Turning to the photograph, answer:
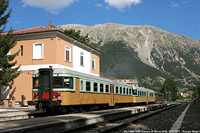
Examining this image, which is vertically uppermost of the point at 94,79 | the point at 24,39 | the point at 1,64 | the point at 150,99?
the point at 24,39

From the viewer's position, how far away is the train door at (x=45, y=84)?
15492mm

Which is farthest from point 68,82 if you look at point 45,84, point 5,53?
point 5,53

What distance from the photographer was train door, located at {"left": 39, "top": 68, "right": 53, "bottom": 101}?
15.5 m

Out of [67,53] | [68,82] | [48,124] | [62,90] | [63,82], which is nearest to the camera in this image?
[48,124]

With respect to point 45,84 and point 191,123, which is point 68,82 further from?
point 191,123

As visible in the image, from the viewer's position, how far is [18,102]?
28.3 m

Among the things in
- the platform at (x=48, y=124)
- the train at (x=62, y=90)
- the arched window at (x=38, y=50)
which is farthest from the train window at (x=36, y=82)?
the arched window at (x=38, y=50)

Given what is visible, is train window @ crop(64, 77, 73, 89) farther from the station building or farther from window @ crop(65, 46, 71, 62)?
window @ crop(65, 46, 71, 62)

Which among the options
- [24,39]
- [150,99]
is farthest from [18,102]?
[150,99]

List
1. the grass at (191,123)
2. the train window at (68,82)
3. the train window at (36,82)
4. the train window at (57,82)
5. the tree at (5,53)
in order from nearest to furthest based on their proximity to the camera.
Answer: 1. the grass at (191,123)
2. the train window at (57,82)
3. the train window at (68,82)
4. the train window at (36,82)
5. the tree at (5,53)

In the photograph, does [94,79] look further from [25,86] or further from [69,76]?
[25,86]

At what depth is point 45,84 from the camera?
15906mm

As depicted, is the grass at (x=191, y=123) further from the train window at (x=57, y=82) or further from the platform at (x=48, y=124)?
the train window at (x=57, y=82)

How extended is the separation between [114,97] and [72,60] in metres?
8.99
